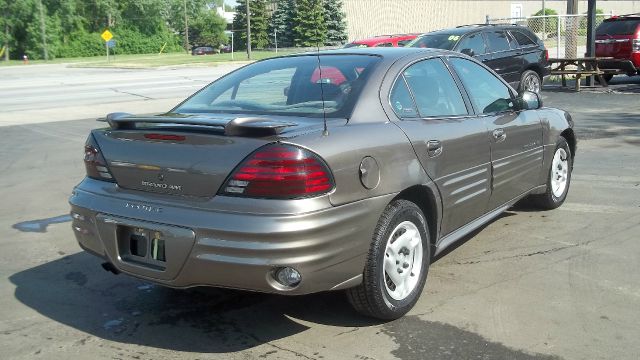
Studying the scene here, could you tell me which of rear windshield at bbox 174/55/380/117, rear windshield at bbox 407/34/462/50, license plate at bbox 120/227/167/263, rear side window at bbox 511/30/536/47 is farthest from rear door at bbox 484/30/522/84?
license plate at bbox 120/227/167/263

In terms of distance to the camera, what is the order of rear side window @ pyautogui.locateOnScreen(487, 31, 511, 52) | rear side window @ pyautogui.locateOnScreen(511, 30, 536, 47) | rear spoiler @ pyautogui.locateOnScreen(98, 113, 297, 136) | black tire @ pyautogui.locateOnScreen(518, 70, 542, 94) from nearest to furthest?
rear spoiler @ pyautogui.locateOnScreen(98, 113, 297, 136), rear side window @ pyautogui.locateOnScreen(487, 31, 511, 52), black tire @ pyautogui.locateOnScreen(518, 70, 542, 94), rear side window @ pyautogui.locateOnScreen(511, 30, 536, 47)

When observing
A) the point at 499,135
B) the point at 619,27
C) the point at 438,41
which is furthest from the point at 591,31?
the point at 499,135

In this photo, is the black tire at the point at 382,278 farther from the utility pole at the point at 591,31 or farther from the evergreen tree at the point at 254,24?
the evergreen tree at the point at 254,24

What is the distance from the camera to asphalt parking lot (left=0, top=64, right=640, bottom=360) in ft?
11.7

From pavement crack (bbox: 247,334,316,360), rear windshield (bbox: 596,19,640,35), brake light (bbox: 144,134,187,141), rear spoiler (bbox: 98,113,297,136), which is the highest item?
rear windshield (bbox: 596,19,640,35)

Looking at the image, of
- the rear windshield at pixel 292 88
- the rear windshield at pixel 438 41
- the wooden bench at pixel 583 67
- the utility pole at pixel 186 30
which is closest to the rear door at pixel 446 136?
the rear windshield at pixel 292 88

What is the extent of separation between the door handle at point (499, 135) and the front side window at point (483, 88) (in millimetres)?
168

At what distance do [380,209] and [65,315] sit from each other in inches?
83.6

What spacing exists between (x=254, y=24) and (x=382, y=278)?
60418 mm

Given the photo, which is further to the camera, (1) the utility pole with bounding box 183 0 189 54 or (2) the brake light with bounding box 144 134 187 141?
(1) the utility pole with bounding box 183 0 189 54

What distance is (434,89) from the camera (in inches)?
181

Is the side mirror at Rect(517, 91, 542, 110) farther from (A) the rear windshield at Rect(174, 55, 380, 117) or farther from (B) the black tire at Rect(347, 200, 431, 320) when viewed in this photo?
(B) the black tire at Rect(347, 200, 431, 320)

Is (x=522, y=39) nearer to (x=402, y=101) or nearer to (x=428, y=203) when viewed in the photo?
(x=402, y=101)

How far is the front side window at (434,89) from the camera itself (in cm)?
438
